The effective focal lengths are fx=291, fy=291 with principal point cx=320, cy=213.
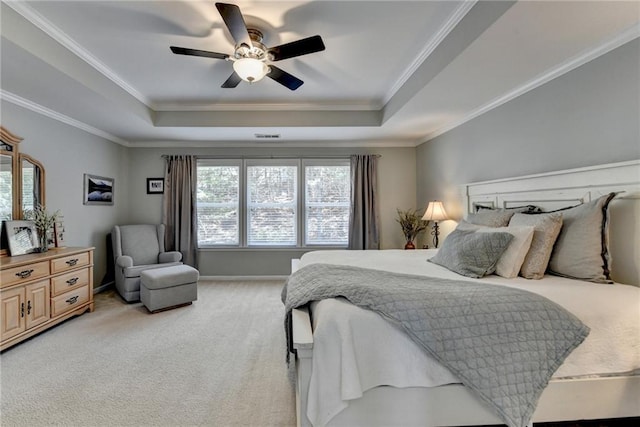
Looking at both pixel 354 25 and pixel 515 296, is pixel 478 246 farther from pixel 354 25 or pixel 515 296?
pixel 354 25

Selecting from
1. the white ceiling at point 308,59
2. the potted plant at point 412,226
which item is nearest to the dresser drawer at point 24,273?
the white ceiling at point 308,59

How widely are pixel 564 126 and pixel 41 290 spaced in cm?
487

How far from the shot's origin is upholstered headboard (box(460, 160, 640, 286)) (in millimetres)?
1802

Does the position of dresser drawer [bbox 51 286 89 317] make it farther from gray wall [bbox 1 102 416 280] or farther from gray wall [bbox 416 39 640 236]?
gray wall [bbox 416 39 640 236]

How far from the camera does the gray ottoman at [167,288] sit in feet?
11.2

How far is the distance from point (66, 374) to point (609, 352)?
3438mm

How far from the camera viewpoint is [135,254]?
4.33m

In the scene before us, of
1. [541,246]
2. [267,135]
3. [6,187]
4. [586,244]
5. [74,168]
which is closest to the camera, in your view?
[586,244]

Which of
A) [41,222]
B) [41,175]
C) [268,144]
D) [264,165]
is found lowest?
[41,222]

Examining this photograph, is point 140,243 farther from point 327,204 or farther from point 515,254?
point 515,254

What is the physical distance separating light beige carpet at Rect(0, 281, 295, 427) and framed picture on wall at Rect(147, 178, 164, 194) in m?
2.23

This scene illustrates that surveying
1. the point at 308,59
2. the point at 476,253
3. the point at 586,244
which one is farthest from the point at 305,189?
the point at 586,244

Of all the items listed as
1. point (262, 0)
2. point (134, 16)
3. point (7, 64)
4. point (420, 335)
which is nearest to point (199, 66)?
point (134, 16)

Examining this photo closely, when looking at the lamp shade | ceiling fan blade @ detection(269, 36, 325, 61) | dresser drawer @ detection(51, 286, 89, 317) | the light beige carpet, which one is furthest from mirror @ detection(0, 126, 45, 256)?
the lamp shade
